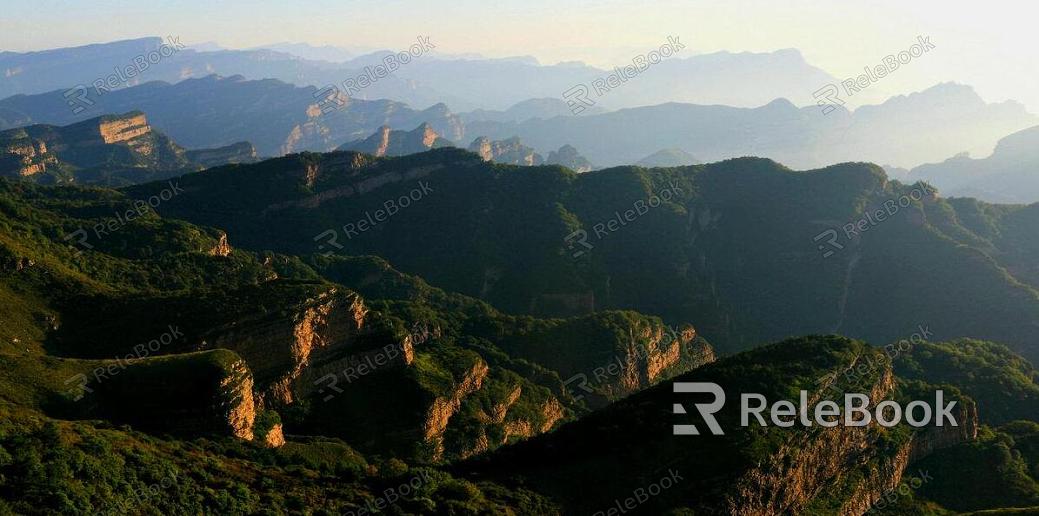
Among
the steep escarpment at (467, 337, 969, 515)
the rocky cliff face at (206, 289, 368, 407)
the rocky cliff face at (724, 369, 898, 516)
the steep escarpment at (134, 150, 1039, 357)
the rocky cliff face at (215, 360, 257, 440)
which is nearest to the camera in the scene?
the steep escarpment at (467, 337, 969, 515)

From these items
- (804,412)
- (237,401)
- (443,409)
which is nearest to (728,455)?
(804,412)

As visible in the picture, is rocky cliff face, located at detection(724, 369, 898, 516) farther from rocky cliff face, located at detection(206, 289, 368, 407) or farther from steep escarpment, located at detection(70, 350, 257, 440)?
rocky cliff face, located at detection(206, 289, 368, 407)

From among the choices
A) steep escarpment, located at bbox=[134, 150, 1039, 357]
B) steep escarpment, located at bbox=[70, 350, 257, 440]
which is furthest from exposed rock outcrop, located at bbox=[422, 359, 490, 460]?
steep escarpment, located at bbox=[134, 150, 1039, 357]

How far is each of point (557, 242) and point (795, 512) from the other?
9746 centimetres

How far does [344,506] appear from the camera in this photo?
40.4 meters

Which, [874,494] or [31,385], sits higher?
[31,385]

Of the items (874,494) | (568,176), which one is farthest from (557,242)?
(874,494)

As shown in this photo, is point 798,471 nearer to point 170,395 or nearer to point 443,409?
point 443,409

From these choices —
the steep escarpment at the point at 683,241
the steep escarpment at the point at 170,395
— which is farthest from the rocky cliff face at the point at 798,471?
the steep escarpment at the point at 683,241

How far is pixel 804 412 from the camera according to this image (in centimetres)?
5331

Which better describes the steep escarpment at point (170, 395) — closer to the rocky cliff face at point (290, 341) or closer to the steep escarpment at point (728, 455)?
the rocky cliff face at point (290, 341)

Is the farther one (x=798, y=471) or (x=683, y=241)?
(x=683, y=241)

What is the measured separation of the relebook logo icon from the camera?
5134cm

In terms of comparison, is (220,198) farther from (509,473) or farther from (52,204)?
(509,473)
